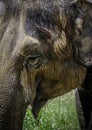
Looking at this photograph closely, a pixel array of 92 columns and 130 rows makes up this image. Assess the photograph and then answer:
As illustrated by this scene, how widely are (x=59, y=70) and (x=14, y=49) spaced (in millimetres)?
403

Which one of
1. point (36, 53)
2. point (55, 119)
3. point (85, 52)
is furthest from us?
point (55, 119)

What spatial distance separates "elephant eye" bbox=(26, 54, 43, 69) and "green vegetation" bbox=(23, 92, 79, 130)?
1.39m

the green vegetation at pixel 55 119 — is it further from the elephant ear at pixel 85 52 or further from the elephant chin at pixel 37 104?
the elephant ear at pixel 85 52

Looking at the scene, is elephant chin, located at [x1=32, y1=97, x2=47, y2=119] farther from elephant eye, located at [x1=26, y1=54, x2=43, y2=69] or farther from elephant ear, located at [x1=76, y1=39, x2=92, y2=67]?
elephant ear, located at [x1=76, y1=39, x2=92, y2=67]

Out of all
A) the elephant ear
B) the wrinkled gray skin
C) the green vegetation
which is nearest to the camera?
the wrinkled gray skin

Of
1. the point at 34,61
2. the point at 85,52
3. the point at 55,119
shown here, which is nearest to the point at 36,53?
the point at 34,61

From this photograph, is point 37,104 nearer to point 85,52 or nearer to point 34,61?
point 34,61

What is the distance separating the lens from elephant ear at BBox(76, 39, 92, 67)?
13.1 feet

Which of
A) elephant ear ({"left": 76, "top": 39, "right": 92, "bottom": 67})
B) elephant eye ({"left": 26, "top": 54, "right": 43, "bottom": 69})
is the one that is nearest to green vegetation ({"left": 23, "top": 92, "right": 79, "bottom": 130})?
elephant ear ({"left": 76, "top": 39, "right": 92, "bottom": 67})

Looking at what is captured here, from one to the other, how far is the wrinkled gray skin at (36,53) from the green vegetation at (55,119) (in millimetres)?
1177

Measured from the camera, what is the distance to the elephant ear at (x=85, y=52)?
4.00m

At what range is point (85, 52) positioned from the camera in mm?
4008

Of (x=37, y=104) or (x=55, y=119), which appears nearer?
(x=37, y=104)

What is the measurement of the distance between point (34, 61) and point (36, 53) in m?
0.05
